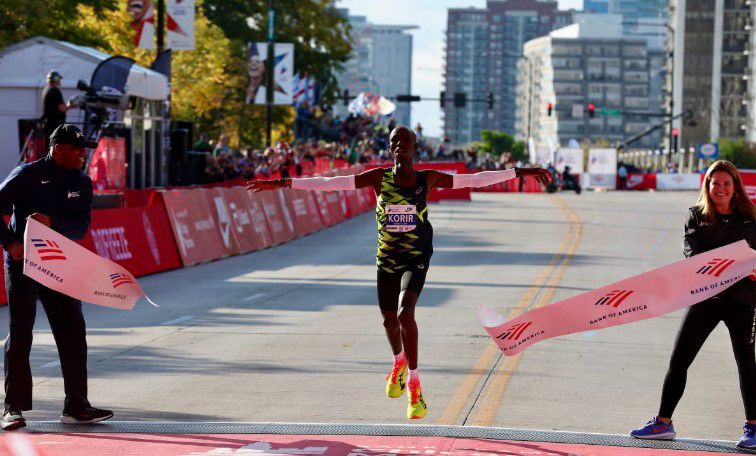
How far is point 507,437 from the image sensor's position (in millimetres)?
9859

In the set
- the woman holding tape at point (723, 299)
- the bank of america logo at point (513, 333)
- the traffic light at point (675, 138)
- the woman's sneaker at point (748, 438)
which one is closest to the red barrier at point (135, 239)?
the bank of america logo at point (513, 333)

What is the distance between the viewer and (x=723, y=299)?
970cm

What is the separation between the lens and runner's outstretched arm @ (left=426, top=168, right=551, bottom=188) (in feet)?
34.8

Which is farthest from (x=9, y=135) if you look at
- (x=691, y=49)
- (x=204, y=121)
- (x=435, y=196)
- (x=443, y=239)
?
(x=691, y=49)

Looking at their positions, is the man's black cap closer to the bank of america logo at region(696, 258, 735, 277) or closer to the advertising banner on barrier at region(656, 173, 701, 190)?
the bank of america logo at region(696, 258, 735, 277)

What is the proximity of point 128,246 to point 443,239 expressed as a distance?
1364 cm

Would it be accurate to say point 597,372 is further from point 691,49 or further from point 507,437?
point 691,49

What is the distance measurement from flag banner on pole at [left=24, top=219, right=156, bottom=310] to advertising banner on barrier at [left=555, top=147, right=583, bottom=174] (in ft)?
242

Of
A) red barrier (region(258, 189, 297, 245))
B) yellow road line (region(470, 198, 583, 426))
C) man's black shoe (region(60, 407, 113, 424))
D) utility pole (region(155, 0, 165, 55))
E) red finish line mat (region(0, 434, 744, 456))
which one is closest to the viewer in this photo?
red finish line mat (region(0, 434, 744, 456))

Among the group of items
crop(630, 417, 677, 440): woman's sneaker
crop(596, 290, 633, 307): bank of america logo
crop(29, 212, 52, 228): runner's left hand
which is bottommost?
crop(630, 417, 677, 440): woman's sneaker

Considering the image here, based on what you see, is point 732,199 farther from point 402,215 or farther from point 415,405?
point 415,405

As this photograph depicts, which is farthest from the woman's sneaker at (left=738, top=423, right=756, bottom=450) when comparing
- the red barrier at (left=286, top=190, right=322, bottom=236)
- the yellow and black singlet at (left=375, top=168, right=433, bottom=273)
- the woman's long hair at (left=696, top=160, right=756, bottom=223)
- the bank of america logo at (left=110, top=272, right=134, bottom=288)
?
the red barrier at (left=286, top=190, right=322, bottom=236)

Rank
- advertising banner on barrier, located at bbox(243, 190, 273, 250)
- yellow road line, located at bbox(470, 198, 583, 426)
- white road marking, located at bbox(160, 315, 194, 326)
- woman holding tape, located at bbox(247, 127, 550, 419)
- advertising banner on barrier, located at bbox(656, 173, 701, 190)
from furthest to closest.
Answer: advertising banner on barrier, located at bbox(656, 173, 701, 190), advertising banner on barrier, located at bbox(243, 190, 273, 250), white road marking, located at bbox(160, 315, 194, 326), yellow road line, located at bbox(470, 198, 583, 426), woman holding tape, located at bbox(247, 127, 550, 419)

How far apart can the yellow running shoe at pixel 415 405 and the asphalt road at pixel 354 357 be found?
0.36 metres
